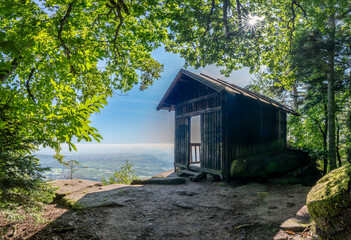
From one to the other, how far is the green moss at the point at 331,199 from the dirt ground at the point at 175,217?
38.8 inches

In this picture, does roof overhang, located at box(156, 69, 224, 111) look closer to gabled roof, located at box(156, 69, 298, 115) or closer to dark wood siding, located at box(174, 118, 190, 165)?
gabled roof, located at box(156, 69, 298, 115)

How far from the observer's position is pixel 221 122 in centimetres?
991

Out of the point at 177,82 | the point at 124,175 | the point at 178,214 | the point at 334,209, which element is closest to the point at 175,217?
the point at 178,214

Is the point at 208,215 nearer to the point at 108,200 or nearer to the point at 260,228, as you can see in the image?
the point at 260,228

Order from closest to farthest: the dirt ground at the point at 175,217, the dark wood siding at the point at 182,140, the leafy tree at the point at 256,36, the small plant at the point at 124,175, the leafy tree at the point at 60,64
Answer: the leafy tree at the point at 60,64, the dirt ground at the point at 175,217, the leafy tree at the point at 256,36, the dark wood siding at the point at 182,140, the small plant at the point at 124,175

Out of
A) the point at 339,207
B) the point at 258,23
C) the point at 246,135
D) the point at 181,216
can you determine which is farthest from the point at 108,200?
the point at 258,23

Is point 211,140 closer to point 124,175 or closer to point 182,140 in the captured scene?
point 182,140

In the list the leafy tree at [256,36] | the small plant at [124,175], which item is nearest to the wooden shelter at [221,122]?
the leafy tree at [256,36]

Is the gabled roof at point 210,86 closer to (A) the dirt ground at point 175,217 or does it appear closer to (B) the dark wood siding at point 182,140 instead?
(B) the dark wood siding at point 182,140

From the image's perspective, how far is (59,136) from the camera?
2.75 meters

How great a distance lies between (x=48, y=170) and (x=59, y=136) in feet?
2.69

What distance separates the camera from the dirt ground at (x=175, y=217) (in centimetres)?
412

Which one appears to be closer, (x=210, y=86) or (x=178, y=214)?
(x=178, y=214)

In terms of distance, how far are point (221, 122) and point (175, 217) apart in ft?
18.3
